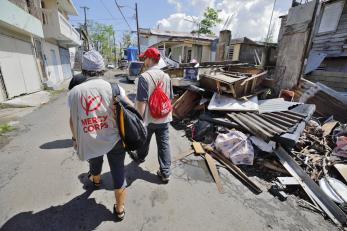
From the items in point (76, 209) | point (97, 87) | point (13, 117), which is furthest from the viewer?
point (13, 117)

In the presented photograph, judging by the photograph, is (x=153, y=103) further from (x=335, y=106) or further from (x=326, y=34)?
(x=326, y=34)

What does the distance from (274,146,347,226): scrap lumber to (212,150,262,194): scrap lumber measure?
0.71 m

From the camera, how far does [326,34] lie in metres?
9.97

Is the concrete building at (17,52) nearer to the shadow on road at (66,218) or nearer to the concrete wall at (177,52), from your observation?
the shadow on road at (66,218)

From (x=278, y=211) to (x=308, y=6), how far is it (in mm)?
5939

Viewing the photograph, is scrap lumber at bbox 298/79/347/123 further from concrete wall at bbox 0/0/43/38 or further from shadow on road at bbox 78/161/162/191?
concrete wall at bbox 0/0/43/38

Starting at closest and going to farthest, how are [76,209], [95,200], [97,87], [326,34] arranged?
1. [97,87]
2. [76,209]
3. [95,200]
4. [326,34]

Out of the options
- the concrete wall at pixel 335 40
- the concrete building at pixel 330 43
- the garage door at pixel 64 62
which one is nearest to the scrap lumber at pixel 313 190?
the concrete building at pixel 330 43

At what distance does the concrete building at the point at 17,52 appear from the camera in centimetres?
722

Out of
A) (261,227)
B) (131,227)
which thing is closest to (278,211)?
(261,227)

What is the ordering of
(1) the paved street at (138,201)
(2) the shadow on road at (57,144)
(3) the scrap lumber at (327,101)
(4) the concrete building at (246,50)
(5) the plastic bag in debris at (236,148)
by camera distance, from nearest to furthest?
(1) the paved street at (138,201)
(5) the plastic bag in debris at (236,148)
(2) the shadow on road at (57,144)
(3) the scrap lumber at (327,101)
(4) the concrete building at (246,50)

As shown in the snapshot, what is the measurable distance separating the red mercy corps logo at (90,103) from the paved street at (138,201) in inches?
54.1

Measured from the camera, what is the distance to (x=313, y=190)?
2643 millimetres

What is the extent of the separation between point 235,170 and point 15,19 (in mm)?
10183
